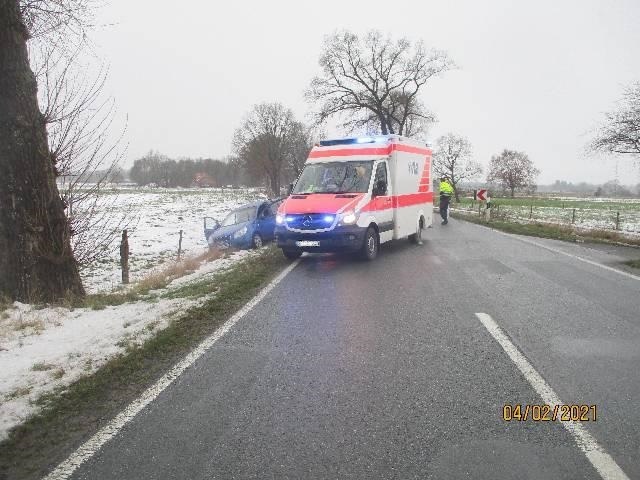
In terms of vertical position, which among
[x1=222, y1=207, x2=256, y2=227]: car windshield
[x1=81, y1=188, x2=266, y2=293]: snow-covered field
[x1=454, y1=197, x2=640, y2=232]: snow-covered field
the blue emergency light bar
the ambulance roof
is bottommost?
[x1=81, y1=188, x2=266, y2=293]: snow-covered field

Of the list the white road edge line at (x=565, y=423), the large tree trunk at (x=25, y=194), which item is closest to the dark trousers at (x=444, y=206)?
the white road edge line at (x=565, y=423)

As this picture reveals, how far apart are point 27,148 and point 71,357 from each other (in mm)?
3741

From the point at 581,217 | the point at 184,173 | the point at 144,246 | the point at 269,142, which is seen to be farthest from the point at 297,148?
the point at 184,173

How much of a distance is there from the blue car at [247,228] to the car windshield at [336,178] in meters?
4.17

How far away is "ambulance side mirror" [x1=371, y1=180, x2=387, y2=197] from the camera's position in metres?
10.5

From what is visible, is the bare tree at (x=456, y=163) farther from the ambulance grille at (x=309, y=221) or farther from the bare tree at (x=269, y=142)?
the ambulance grille at (x=309, y=221)

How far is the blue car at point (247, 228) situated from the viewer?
47.8 feet

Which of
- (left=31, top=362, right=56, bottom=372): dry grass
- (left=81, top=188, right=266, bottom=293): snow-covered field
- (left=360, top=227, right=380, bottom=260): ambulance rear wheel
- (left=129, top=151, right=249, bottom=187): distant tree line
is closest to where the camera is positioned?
(left=31, top=362, right=56, bottom=372): dry grass

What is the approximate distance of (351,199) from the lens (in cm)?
991

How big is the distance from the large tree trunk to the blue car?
749 cm

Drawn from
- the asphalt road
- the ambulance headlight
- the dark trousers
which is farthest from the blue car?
the dark trousers

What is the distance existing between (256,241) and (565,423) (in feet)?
40.5

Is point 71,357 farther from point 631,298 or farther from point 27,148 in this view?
point 631,298
